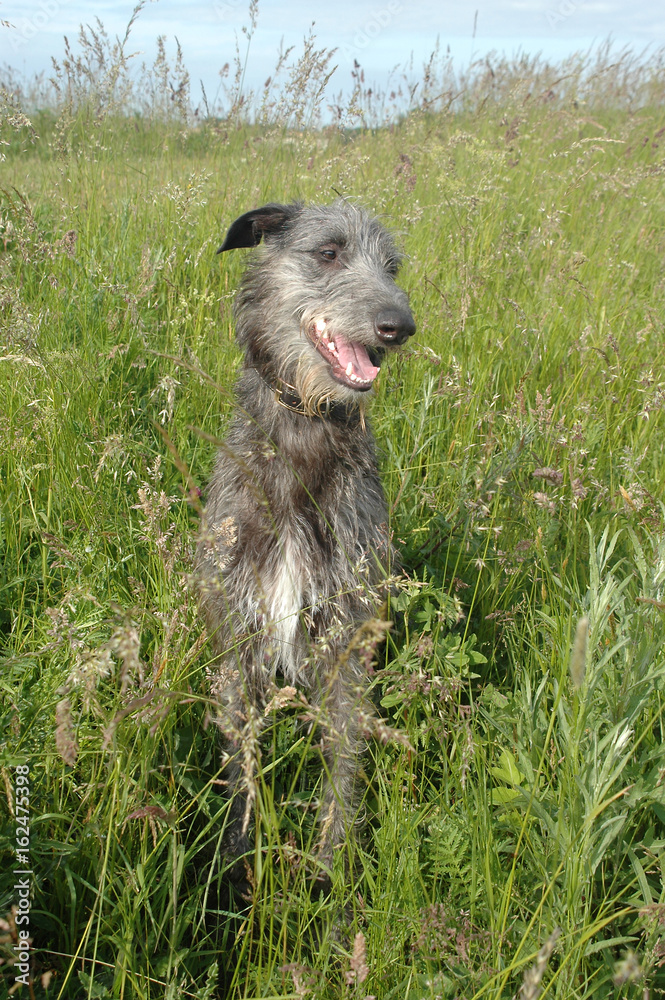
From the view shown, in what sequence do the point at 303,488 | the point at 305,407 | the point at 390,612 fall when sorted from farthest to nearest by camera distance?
the point at 390,612, the point at 305,407, the point at 303,488

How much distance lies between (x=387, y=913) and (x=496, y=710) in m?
0.90

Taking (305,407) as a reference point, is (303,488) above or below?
below

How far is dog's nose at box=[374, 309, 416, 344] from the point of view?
233 cm

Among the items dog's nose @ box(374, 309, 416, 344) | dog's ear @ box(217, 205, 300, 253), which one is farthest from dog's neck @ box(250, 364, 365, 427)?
dog's ear @ box(217, 205, 300, 253)

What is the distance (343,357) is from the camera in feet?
8.16

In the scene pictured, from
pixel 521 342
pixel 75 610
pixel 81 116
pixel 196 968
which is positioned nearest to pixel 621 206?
pixel 521 342

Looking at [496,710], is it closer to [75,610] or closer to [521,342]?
[75,610]

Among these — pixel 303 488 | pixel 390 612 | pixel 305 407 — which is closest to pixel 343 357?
pixel 305 407

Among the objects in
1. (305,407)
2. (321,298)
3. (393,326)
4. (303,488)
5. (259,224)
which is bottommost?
(303,488)

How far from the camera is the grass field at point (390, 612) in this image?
5.05ft

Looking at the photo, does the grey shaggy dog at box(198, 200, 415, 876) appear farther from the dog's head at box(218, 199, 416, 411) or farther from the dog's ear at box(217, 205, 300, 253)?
the dog's ear at box(217, 205, 300, 253)

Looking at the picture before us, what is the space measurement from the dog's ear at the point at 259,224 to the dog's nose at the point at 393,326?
86 centimetres

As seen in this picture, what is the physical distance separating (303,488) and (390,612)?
2.10 ft

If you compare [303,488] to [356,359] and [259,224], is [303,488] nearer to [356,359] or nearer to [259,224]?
[356,359]
